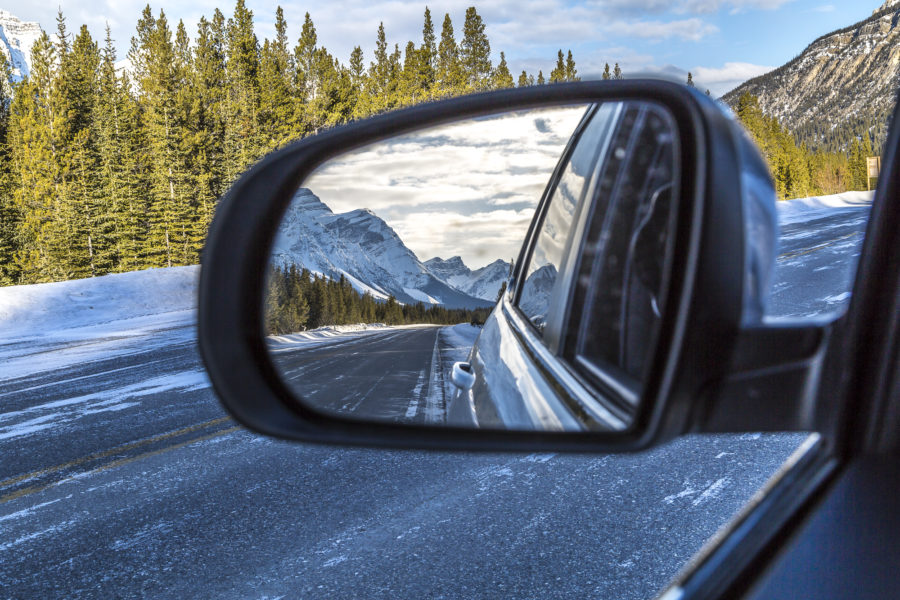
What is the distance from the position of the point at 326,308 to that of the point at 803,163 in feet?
4.67

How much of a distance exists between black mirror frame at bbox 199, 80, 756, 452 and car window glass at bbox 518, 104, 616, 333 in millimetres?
140

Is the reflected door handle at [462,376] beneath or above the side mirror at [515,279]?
beneath

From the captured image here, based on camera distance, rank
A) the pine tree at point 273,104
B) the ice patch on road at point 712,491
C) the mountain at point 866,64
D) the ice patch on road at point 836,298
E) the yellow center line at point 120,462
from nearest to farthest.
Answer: the ice patch on road at point 836,298 → the mountain at point 866,64 → the ice patch on road at point 712,491 → the yellow center line at point 120,462 → the pine tree at point 273,104

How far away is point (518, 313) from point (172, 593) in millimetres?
1890

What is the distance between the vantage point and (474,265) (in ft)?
4.23

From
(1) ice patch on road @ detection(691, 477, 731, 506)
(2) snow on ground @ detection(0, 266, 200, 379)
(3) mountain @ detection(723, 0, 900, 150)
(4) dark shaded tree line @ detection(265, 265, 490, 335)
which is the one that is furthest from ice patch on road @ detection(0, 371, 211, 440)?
(3) mountain @ detection(723, 0, 900, 150)

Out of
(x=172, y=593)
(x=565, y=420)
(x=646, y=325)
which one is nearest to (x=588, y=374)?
(x=565, y=420)

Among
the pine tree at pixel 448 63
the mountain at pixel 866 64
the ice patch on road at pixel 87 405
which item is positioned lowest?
the ice patch on road at pixel 87 405

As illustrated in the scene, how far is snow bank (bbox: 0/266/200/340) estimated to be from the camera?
18.1m

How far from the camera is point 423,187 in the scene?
142cm

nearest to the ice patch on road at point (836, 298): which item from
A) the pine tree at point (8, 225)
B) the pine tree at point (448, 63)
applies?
the pine tree at point (8, 225)

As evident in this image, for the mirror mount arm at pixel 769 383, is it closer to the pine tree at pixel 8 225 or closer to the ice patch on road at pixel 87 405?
the ice patch on road at pixel 87 405

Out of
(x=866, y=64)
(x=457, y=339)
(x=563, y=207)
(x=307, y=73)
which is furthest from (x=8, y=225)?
(x=866, y=64)

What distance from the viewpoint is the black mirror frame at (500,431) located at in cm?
77
